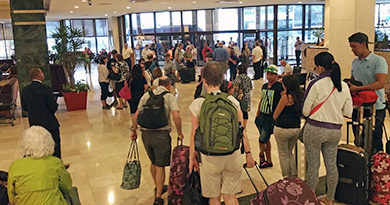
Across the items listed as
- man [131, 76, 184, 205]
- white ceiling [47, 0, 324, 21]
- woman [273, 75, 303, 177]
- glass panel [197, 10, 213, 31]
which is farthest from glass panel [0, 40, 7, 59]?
woman [273, 75, 303, 177]

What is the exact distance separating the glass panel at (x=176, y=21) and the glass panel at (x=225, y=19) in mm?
2352

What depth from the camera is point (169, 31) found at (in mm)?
23500

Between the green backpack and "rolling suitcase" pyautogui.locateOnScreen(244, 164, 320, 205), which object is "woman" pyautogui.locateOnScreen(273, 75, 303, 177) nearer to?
the green backpack

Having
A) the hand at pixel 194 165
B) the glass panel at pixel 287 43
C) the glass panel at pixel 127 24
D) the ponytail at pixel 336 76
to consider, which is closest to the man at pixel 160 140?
the hand at pixel 194 165

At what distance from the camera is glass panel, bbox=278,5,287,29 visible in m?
21.2

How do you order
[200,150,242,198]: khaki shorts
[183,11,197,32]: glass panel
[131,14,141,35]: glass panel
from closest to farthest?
[200,150,242,198]: khaki shorts < [183,11,197,32]: glass panel < [131,14,141,35]: glass panel

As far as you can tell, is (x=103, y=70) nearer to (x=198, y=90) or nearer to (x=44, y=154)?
(x=198, y=90)

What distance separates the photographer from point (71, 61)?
11320 millimetres

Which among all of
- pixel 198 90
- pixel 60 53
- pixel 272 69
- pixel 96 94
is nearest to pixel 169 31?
pixel 96 94

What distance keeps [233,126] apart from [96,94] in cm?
1137

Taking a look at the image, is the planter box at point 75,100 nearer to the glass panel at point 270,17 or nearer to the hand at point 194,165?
the hand at point 194,165

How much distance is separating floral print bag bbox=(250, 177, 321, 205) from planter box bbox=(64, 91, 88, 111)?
855cm

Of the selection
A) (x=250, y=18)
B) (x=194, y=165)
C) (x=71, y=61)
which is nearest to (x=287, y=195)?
(x=194, y=165)

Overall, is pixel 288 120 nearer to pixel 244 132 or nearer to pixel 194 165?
pixel 244 132
